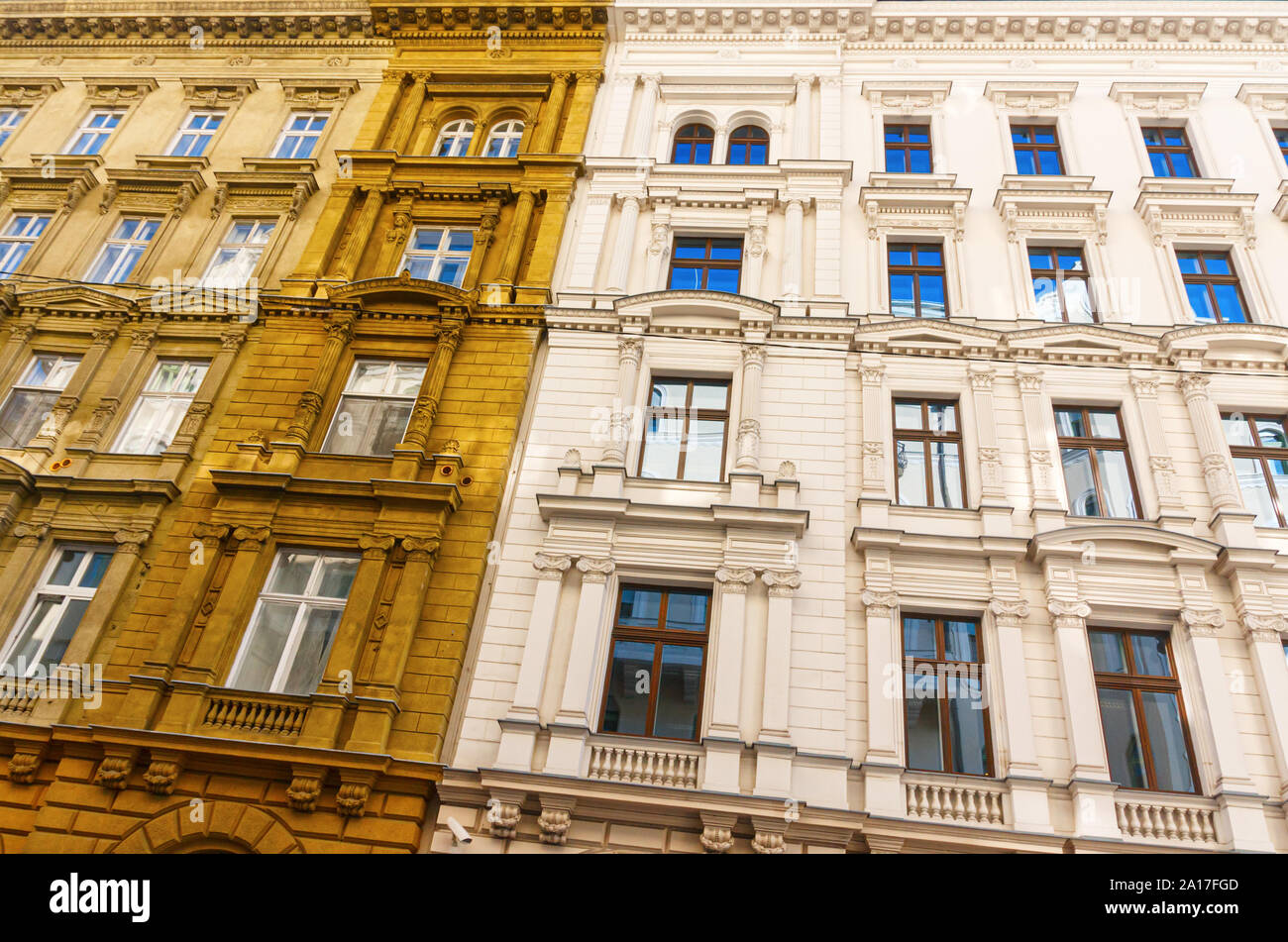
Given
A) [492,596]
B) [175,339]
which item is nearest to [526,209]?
[175,339]

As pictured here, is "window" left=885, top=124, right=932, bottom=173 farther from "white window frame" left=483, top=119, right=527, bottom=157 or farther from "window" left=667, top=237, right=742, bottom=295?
"white window frame" left=483, top=119, right=527, bottom=157

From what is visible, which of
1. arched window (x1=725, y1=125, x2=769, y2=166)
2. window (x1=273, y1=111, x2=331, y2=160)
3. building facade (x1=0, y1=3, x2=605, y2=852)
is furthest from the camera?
window (x1=273, y1=111, x2=331, y2=160)

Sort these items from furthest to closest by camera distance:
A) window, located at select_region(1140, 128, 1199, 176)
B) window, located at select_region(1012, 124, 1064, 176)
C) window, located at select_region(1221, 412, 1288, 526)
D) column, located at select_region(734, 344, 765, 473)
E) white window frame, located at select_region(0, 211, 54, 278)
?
white window frame, located at select_region(0, 211, 54, 278) < window, located at select_region(1012, 124, 1064, 176) < window, located at select_region(1140, 128, 1199, 176) < column, located at select_region(734, 344, 765, 473) < window, located at select_region(1221, 412, 1288, 526)

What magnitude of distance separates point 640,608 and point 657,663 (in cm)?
101

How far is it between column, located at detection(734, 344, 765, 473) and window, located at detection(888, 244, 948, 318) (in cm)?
321

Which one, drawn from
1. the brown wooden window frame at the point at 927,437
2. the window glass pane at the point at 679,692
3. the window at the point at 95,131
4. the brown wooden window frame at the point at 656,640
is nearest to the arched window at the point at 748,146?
the brown wooden window frame at the point at 927,437

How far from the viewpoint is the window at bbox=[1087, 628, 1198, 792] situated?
12156mm

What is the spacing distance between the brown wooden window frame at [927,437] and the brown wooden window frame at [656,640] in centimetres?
420

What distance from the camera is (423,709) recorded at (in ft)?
42.2

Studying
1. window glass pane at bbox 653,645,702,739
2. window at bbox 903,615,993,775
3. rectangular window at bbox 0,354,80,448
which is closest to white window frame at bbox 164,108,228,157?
rectangular window at bbox 0,354,80,448

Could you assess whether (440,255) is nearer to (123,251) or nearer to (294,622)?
(123,251)

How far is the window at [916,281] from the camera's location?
1734cm

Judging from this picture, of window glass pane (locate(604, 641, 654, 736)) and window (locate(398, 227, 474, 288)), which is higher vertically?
window (locate(398, 227, 474, 288))
